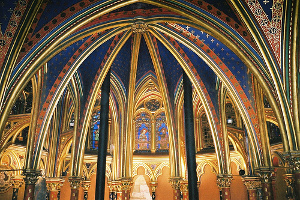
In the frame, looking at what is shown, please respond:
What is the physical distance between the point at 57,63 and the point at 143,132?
9.30 metres

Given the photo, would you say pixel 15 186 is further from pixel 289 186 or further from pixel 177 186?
pixel 289 186

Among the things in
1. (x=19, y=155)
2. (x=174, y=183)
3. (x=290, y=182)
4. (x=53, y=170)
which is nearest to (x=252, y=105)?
(x=290, y=182)

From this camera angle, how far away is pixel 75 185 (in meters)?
13.7

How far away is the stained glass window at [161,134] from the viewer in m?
20.3

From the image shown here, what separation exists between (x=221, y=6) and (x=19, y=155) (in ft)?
43.8

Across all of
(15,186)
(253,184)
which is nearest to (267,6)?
(253,184)

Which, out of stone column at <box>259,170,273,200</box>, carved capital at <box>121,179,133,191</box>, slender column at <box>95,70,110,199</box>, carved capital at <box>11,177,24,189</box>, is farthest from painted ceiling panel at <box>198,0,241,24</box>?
carved capital at <box>11,177,24,189</box>

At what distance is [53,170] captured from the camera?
1562cm

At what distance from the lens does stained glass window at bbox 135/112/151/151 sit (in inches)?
802

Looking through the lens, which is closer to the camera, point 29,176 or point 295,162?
point 295,162

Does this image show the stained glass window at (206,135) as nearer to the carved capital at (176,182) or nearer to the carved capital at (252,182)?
the carved capital at (176,182)

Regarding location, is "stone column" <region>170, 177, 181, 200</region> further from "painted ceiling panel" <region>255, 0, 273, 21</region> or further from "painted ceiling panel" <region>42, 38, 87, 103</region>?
"painted ceiling panel" <region>255, 0, 273, 21</region>

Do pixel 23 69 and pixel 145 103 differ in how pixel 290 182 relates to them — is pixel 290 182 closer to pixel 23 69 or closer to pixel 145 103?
pixel 145 103

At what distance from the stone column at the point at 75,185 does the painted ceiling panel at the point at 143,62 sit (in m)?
6.44
